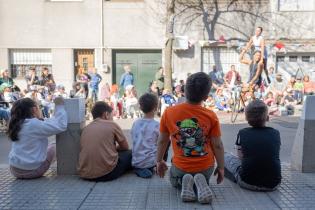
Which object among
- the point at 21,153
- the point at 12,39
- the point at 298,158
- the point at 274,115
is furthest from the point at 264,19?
the point at 21,153

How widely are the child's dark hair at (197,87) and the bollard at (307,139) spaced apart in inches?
74.2

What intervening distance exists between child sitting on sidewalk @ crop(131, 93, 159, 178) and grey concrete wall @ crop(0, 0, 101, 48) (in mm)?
15154

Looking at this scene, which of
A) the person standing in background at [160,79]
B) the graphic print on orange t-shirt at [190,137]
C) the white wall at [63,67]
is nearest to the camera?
the graphic print on orange t-shirt at [190,137]

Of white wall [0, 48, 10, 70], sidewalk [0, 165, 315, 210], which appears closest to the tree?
white wall [0, 48, 10, 70]

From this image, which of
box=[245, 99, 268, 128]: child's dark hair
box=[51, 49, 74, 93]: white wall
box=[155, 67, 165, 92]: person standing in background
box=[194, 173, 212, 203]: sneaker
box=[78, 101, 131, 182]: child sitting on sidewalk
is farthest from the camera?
box=[51, 49, 74, 93]: white wall

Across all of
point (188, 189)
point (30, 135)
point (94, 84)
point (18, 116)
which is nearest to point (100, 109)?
point (30, 135)

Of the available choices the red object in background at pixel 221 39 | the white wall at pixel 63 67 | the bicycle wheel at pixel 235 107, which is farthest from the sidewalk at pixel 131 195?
the red object in background at pixel 221 39

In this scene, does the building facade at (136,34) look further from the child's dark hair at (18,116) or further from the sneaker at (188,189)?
the sneaker at (188,189)

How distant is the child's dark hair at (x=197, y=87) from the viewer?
15.3ft

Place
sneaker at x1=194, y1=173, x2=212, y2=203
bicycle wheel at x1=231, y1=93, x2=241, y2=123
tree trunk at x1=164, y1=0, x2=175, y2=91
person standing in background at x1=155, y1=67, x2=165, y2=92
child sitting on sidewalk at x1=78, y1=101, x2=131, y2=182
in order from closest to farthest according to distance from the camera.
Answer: sneaker at x1=194, y1=173, x2=212, y2=203, child sitting on sidewalk at x1=78, y1=101, x2=131, y2=182, bicycle wheel at x1=231, y1=93, x2=241, y2=123, person standing in background at x1=155, y1=67, x2=165, y2=92, tree trunk at x1=164, y1=0, x2=175, y2=91

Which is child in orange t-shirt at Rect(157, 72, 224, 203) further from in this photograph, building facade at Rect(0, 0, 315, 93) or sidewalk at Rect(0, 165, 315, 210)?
building facade at Rect(0, 0, 315, 93)

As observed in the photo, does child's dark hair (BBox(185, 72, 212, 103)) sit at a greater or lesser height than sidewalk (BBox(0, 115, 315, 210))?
greater

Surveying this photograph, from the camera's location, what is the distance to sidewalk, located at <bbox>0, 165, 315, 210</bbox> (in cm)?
470

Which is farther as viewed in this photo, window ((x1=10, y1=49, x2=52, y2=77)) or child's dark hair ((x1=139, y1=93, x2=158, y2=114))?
window ((x1=10, y1=49, x2=52, y2=77))
